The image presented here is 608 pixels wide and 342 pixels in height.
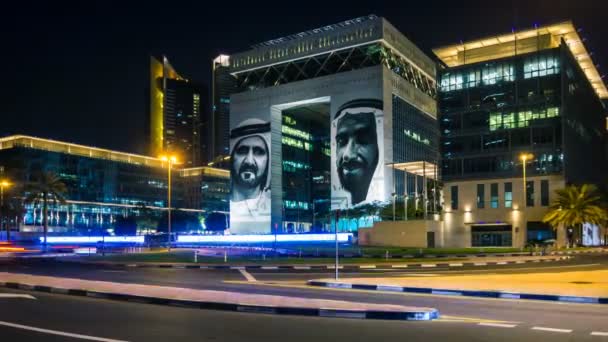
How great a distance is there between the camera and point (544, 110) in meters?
88.1

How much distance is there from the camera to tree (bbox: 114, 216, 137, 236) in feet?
502

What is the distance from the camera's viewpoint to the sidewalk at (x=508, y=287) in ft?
62.2

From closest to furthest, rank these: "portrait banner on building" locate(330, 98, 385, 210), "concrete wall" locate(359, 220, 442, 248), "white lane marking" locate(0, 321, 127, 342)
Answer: "white lane marking" locate(0, 321, 127, 342)
"concrete wall" locate(359, 220, 442, 248)
"portrait banner on building" locate(330, 98, 385, 210)

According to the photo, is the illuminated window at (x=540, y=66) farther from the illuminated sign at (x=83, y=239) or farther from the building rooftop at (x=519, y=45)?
the illuminated sign at (x=83, y=239)

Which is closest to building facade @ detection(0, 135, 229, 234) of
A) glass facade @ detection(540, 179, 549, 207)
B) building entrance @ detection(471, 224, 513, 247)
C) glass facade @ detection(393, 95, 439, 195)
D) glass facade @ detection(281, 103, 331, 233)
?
glass facade @ detection(281, 103, 331, 233)

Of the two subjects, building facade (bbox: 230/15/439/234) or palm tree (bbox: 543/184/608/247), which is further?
building facade (bbox: 230/15/439/234)

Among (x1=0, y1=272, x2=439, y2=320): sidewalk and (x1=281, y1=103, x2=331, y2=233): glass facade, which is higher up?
(x1=281, y1=103, x2=331, y2=233): glass facade

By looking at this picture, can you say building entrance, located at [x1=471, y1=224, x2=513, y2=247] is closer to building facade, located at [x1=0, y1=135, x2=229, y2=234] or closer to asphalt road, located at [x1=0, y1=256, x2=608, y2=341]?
asphalt road, located at [x1=0, y1=256, x2=608, y2=341]

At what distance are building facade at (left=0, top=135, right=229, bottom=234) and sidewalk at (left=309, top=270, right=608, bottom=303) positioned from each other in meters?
119

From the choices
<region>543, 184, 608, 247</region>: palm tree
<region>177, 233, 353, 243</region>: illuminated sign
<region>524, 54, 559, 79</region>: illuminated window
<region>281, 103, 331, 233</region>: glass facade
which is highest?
<region>524, 54, 559, 79</region>: illuminated window

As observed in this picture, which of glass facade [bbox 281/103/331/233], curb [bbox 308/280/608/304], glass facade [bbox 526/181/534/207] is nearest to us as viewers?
curb [bbox 308/280/608/304]

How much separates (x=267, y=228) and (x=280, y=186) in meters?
11.0

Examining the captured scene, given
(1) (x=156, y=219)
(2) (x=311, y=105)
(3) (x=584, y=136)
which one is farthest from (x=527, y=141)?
(1) (x=156, y=219)

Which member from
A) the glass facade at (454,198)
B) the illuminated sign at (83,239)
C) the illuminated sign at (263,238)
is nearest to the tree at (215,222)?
the illuminated sign at (83,239)
